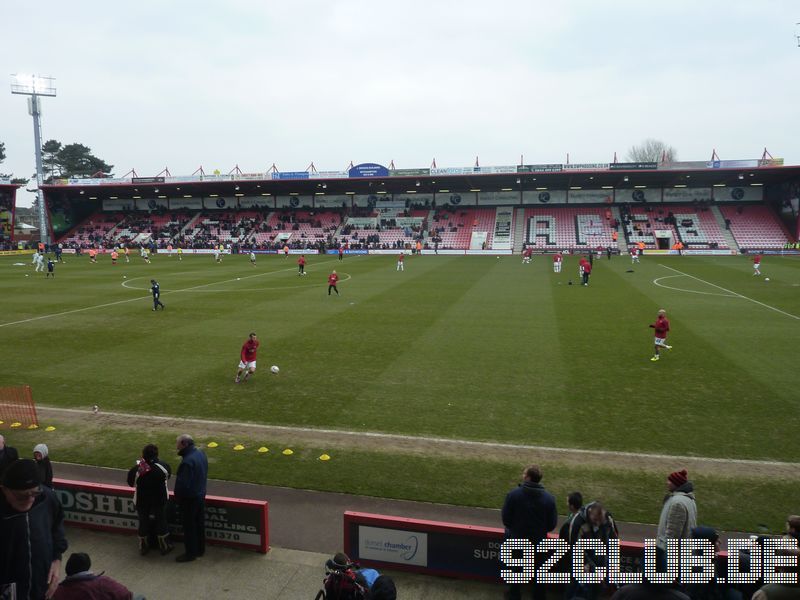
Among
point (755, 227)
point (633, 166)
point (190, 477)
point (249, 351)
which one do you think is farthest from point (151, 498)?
point (755, 227)

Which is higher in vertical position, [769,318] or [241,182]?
[241,182]

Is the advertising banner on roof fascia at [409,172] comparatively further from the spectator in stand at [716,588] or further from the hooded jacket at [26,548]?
the hooded jacket at [26,548]

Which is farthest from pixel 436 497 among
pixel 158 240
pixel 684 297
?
pixel 158 240

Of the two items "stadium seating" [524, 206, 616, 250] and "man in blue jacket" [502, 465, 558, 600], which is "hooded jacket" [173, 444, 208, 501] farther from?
"stadium seating" [524, 206, 616, 250]

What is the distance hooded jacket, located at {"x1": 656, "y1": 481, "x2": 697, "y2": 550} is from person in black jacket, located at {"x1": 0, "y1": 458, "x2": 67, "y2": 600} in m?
6.23

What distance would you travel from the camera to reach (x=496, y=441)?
1075 centimetres

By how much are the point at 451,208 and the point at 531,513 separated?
69.4m

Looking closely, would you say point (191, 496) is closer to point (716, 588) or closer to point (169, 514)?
point (169, 514)

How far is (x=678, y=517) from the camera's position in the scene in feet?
19.1

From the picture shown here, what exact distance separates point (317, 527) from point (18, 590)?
4010 mm

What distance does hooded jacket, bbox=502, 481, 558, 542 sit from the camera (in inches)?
231

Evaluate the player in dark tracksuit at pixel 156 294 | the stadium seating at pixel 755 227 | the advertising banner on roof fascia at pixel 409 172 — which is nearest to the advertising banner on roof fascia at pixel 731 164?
the stadium seating at pixel 755 227

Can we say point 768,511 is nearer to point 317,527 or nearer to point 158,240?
point 317,527

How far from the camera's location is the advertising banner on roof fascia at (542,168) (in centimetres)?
5788
